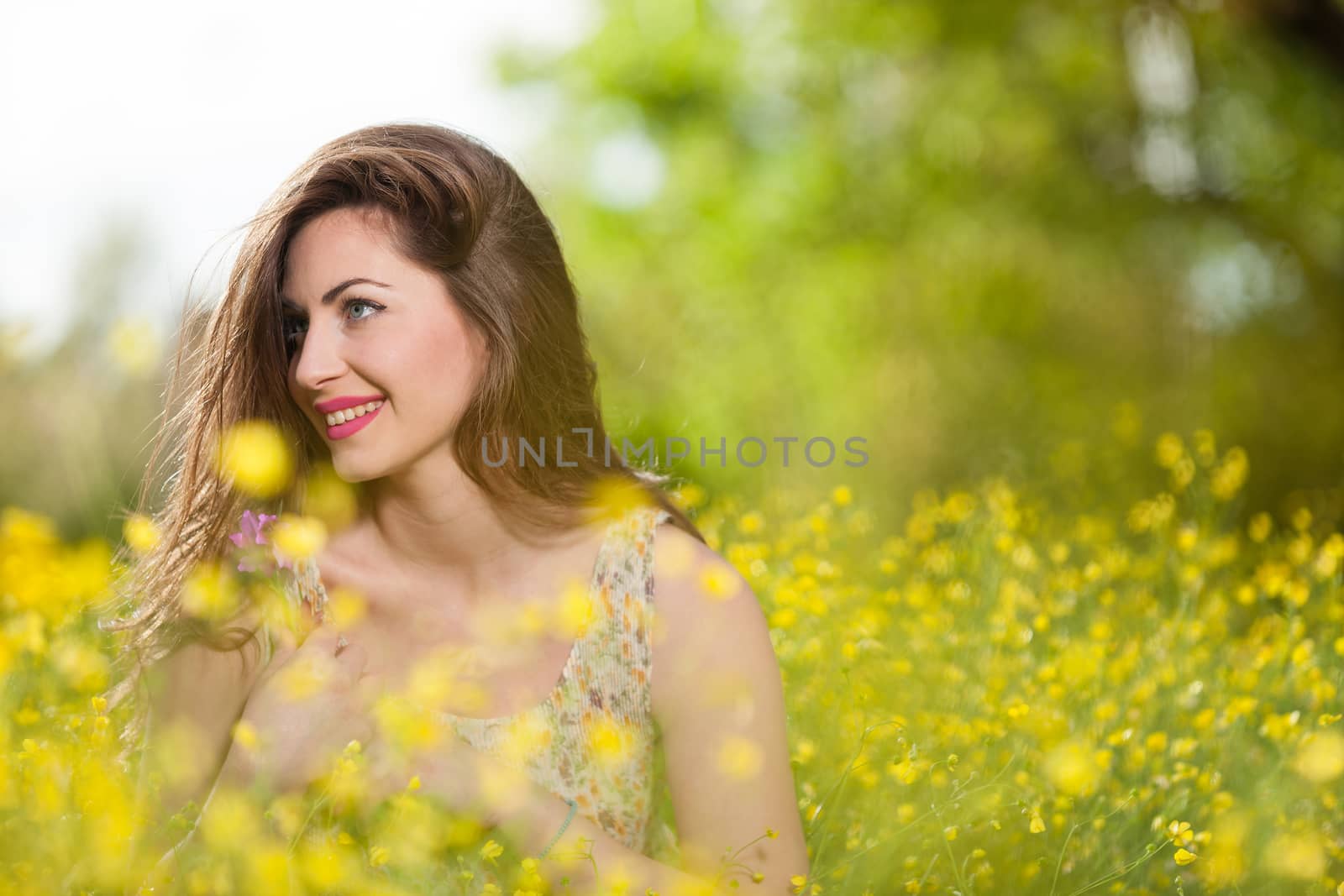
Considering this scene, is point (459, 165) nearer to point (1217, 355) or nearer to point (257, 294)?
point (257, 294)

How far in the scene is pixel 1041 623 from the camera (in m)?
2.46

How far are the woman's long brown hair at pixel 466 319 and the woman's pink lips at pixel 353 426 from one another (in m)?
0.17

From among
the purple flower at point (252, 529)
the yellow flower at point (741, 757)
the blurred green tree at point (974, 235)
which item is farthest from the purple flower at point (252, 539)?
the blurred green tree at point (974, 235)

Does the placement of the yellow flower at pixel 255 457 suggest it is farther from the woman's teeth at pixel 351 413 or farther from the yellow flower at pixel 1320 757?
the yellow flower at pixel 1320 757

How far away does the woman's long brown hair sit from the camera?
1.96 metres

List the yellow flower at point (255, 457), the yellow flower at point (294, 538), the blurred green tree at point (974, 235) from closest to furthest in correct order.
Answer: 1. the yellow flower at point (294, 538)
2. the yellow flower at point (255, 457)
3. the blurred green tree at point (974, 235)

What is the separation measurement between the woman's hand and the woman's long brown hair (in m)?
0.29

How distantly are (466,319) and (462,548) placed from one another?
1.33ft

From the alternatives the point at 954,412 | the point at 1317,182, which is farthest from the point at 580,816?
the point at 1317,182


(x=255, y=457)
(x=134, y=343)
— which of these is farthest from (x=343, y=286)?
(x=134, y=343)

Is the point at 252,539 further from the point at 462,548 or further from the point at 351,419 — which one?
the point at 462,548

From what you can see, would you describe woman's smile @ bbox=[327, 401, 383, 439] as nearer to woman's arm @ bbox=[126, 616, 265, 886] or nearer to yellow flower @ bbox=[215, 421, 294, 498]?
A: yellow flower @ bbox=[215, 421, 294, 498]

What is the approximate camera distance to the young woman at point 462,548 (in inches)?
72.7

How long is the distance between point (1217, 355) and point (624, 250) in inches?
193
